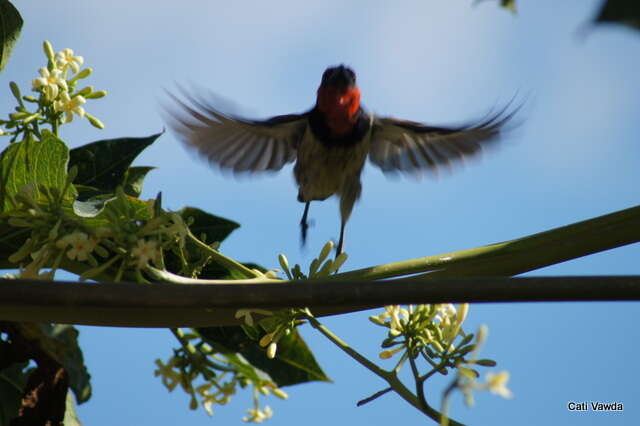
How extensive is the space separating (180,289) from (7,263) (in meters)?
1.30

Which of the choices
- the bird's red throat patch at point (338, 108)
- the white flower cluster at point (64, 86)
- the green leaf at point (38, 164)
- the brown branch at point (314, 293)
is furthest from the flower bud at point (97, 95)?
the bird's red throat patch at point (338, 108)

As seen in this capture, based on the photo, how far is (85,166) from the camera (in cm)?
256

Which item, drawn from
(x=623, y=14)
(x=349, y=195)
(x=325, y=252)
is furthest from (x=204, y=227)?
(x=349, y=195)

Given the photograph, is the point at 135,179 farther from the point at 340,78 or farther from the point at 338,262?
the point at 340,78

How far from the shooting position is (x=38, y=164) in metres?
2.14

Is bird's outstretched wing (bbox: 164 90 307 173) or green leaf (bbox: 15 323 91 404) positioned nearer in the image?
green leaf (bbox: 15 323 91 404)

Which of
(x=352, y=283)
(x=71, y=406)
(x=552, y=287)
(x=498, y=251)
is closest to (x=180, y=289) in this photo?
(x=352, y=283)

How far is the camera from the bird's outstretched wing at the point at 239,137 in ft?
12.7

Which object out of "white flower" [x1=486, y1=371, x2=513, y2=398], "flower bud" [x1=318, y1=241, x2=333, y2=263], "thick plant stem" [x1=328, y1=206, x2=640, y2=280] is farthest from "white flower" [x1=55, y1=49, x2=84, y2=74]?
"white flower" [x1=486, y1=371, x2=513, y2=398]

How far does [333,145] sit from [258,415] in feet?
6.45

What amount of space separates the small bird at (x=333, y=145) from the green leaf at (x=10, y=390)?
1.67m

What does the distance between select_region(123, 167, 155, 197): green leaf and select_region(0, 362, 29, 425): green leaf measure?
0.74 metres

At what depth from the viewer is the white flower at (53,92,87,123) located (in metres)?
2.42

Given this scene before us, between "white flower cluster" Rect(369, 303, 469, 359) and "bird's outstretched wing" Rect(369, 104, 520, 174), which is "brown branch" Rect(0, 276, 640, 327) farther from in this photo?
"bird's outstretched wing" Rect(369, 104, 520, 174)
